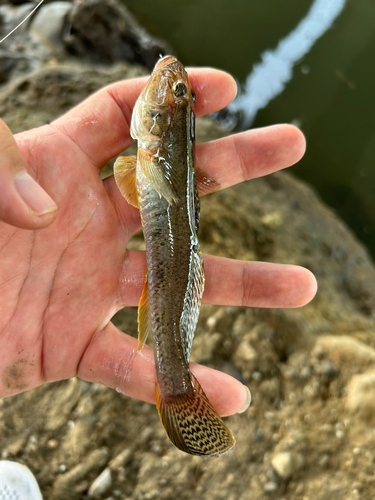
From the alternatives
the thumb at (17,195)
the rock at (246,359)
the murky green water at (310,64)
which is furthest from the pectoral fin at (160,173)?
the murky green water at (310,64)

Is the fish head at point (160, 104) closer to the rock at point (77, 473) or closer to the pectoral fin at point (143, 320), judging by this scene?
the pectoral fin at point (143, 320)

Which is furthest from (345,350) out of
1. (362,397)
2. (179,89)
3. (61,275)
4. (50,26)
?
(50,26)

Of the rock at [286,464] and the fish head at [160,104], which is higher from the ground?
the fish head at [160,104]

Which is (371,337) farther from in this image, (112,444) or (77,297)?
(77,297)

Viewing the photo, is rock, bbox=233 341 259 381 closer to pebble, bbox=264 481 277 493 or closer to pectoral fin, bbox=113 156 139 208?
pebble, bbox=264 481 277 493

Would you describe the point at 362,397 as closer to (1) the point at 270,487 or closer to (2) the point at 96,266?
(1) the point at 270,487

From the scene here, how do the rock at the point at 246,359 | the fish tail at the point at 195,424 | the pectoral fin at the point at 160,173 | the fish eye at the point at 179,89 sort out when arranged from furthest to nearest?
the rock at the point at 246,359 → the fish eye at the point at 179,89 → the pectoral fin at the point at 160,173 → the fish tail at the point at 195,424

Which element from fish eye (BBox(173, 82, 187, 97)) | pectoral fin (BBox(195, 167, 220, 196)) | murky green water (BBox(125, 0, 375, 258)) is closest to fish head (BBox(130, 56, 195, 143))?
fish eye (BBox(173, 82, 187, 97))

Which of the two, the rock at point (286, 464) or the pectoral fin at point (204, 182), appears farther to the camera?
the pectoral fin at point (204, 182)
